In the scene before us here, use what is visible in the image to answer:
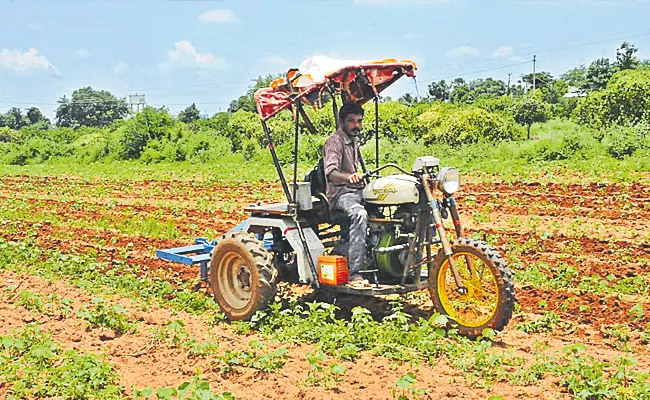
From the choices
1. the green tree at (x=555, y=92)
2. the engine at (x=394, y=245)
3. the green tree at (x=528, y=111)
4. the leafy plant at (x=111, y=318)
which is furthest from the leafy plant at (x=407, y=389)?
the green tree at (x=555, y=92)

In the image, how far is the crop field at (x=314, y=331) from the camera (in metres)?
5.51

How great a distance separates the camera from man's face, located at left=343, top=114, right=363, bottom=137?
7.25 metres

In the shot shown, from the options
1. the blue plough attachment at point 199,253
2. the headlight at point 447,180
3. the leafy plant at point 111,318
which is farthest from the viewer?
the blue plough attachment at point 199,253

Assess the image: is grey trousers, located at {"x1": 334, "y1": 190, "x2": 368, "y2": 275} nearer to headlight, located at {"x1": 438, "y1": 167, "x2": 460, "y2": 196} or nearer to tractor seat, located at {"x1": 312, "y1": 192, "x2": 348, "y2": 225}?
tractor seat, located at {"x1": 312, "y1": 192, "x2": 348, "y2": 225}

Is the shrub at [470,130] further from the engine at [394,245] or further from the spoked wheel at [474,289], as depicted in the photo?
the spoked wheel at [474,289]

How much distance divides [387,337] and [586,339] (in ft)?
5.85

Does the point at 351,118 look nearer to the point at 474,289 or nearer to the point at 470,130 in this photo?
the point at 474,289

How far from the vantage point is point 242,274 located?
7.64m

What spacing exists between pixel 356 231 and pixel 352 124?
3.56 ft

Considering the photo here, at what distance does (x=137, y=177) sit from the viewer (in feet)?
85.5

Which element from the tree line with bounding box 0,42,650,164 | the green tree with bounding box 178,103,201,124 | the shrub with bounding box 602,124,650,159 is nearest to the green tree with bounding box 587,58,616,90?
the tree line with bounding box 0,42,650,164

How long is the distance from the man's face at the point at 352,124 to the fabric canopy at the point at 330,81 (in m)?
0.19

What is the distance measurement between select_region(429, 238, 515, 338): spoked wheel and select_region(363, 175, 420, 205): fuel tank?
0.59 meters

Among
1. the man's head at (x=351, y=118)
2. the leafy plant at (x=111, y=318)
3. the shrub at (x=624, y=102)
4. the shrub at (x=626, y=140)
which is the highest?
the shrub at (x=624, y=102)
